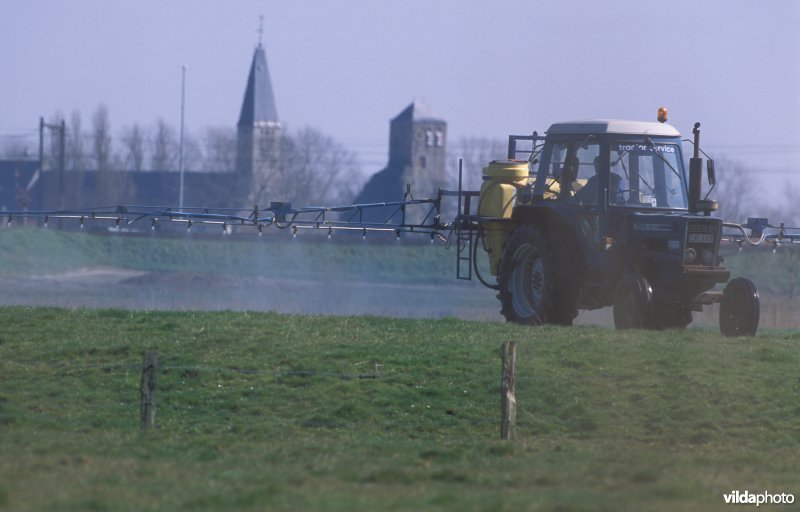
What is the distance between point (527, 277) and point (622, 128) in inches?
117

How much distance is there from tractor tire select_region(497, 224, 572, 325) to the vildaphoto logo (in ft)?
31.2

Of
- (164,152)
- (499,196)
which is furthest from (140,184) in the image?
(499,196)

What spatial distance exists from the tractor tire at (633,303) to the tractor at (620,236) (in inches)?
0.6

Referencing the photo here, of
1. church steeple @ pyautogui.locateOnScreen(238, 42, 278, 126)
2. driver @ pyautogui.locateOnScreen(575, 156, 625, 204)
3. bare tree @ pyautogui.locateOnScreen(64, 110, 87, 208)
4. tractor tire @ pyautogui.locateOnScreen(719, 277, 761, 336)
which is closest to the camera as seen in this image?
tractor tire @ pyautogui.locateOnScreen(719, 277, 761, 336)

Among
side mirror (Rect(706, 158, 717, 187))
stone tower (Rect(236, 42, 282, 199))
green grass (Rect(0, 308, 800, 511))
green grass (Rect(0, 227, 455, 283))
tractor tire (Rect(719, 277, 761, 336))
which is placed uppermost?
stone tower (Rect(236, 42, 282, 199))

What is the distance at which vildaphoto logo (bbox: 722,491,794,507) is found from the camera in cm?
959

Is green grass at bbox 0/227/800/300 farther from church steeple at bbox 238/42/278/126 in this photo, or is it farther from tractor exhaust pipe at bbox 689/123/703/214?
church steeple at bbox 238/42/278/126

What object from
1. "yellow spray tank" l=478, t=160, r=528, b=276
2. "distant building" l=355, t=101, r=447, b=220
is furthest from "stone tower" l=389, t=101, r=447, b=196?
"yellow spray tank" l=478, t=160, r=528, b=276

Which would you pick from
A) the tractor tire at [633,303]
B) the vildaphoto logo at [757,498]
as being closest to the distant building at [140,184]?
the tractor tire at [633,303]

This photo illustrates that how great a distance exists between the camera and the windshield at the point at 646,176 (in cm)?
1895

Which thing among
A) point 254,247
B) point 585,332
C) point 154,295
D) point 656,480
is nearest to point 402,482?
point 656,480

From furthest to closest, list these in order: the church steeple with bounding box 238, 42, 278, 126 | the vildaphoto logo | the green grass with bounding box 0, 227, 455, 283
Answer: the church steeple with bounding box 238, 42, 278, 126, the green grass with bounding box 0, 227, 455, 283, the vildaphoto logo

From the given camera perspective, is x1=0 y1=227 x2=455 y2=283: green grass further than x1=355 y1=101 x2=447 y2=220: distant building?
No

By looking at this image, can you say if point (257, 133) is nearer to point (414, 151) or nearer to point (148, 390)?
point (414, 151)
